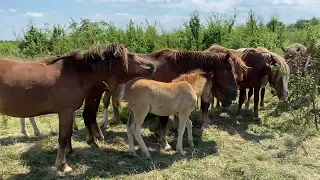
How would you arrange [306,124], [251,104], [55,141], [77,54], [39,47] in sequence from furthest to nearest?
[39,47] → [251,104] → [306,124] → [55,141] → [77,54]

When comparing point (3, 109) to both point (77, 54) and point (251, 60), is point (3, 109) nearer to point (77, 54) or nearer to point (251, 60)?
point (77, 54)

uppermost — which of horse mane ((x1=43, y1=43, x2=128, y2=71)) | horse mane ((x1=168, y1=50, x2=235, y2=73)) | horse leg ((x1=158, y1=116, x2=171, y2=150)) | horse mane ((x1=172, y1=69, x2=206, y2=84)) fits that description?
horse mane ((x1=43, y1=43, x2=128, y2=71))

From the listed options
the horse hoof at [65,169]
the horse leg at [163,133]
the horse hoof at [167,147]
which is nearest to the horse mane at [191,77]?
the horse leg at [163,133]

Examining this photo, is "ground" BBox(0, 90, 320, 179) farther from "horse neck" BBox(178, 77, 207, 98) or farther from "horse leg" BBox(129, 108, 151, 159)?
"horse neck" BBox(178, 77, 207, 98)

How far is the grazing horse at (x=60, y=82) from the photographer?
487cm

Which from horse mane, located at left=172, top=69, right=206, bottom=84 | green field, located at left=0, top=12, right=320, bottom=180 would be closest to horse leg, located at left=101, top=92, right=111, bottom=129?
green field, located at left=0, top=12, right=320, bottom=180

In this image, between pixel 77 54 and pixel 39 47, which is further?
pixel 39 47

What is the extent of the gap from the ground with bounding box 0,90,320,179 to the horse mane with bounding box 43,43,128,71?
1.52 metres

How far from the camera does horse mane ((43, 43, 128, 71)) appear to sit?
5.42 m

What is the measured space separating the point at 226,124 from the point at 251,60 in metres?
1.51

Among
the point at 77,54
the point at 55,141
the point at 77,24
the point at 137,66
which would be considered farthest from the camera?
the point at 77,24

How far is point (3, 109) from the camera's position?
491cm

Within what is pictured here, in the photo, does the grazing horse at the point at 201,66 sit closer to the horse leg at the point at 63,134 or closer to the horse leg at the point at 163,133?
the horse leg at the point at 163,133

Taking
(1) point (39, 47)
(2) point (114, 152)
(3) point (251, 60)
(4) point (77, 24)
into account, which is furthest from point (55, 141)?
(1) point (39, 47)
